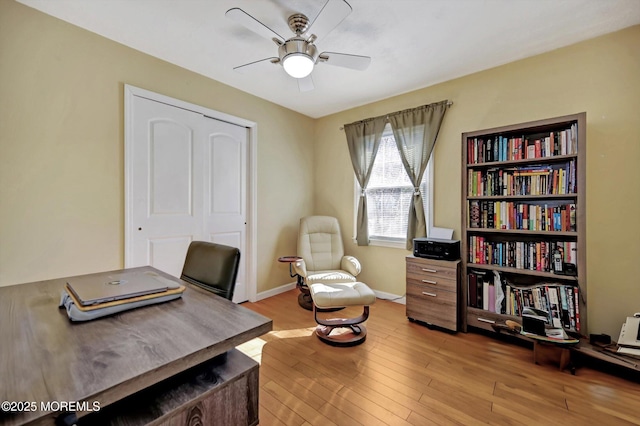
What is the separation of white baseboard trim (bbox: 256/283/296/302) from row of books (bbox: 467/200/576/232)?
2389 millimetres

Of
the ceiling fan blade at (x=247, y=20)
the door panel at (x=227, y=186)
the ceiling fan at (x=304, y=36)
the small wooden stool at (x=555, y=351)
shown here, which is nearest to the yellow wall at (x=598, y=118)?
the small wooden stool at (x=555, y=351)

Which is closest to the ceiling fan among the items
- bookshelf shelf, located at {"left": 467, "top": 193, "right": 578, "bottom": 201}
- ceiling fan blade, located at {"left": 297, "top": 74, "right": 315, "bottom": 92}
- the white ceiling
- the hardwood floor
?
the white ceiling

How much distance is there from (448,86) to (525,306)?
2.25 m

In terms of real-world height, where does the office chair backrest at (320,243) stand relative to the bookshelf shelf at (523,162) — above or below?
below

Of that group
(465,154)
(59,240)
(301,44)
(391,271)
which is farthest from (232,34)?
(391,271)

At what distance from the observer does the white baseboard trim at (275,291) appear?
3.42 meters

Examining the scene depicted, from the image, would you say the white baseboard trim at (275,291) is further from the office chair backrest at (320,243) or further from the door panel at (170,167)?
the door panel at (170,167)

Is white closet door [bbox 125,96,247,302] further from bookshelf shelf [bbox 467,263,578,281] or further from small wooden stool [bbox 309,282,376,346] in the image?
bookshelf shelf [bbox 467,263,578,281]

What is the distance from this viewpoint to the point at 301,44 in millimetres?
1882

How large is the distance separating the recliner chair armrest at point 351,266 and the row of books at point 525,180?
1.38 m

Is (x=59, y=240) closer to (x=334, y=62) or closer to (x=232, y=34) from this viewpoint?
(x=232, y=34)

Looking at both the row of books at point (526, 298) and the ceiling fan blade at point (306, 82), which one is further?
the ceiling fan blade at point (306, 82)

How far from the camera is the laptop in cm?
94

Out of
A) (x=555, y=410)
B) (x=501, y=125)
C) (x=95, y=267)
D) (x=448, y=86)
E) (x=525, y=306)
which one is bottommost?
(x=555, y=410)
